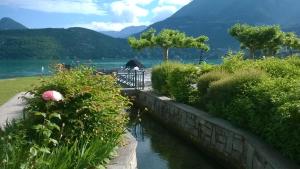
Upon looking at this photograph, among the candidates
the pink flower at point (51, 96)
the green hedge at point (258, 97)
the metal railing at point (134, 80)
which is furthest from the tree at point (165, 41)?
the pink flower at point (51, 96)

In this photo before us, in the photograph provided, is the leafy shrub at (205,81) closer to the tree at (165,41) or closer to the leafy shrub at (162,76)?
the leafy shrub at (162,76)

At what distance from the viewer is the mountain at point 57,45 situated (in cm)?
14712

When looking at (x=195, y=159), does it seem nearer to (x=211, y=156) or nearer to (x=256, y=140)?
(x=211, y=156)

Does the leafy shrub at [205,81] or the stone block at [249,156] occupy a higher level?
the leafy shrub at [205,81]

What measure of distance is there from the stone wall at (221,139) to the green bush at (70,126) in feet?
7.59

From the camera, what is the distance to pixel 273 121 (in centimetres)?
778

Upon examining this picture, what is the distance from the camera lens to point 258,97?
9.09 m

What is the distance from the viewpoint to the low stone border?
6156 millimetres

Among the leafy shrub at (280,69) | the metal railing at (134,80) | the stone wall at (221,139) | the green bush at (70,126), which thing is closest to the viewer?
the green bush at (70,126)

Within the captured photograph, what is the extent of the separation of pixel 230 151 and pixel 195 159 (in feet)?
4.41

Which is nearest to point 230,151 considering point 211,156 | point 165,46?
point 211,156

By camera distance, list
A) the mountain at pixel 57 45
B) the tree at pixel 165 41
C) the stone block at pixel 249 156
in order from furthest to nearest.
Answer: the mountain at pixel 57 45
the tree at pixel 165 41
the stone block at pixel 249 156

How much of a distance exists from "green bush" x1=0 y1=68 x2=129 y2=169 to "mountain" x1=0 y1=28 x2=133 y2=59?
448 ft

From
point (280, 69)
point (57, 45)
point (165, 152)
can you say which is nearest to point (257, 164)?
point (165, 152)
